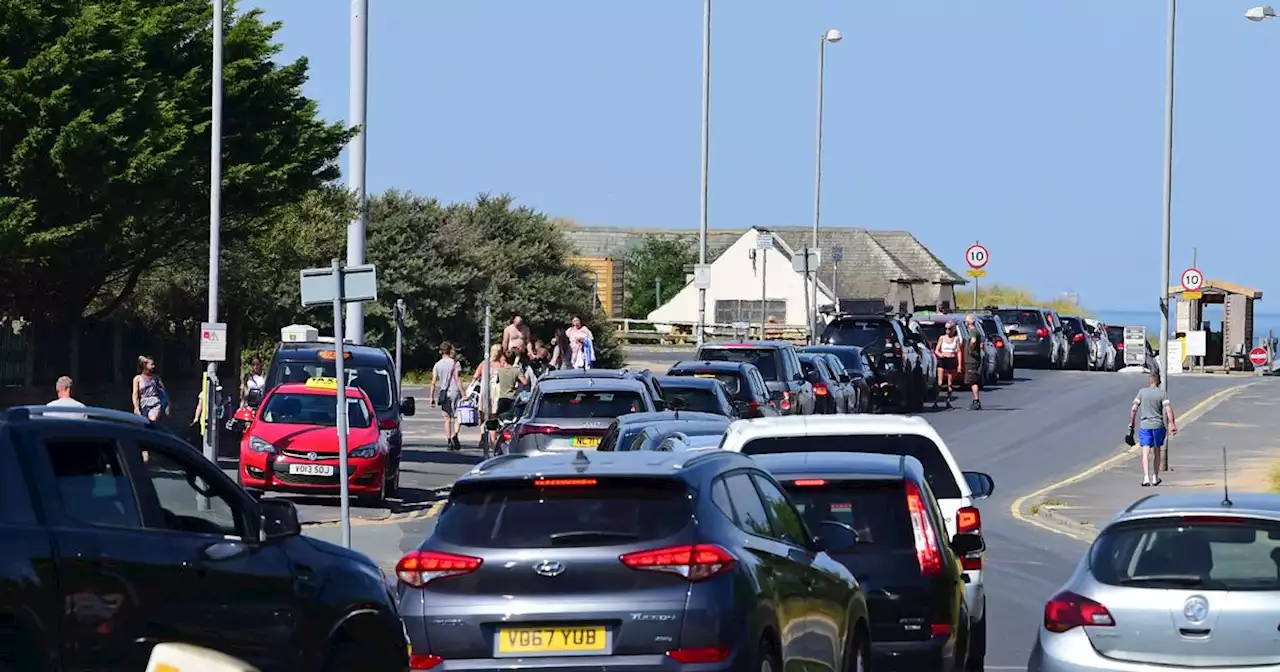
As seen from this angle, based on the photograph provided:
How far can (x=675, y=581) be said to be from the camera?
929 cm

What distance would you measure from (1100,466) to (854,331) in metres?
10.7

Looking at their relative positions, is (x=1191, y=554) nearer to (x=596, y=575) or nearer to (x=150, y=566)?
(x=596, y=575)

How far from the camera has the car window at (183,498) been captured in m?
9.26

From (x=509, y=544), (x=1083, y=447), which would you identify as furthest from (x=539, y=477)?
(x=1083, y=447)

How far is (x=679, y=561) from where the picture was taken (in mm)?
9289

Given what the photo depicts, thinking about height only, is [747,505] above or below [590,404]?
above

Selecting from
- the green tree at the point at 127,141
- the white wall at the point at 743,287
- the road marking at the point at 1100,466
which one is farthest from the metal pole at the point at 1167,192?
the white wall at the point at 743,287

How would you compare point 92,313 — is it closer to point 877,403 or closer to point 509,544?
point 877,403

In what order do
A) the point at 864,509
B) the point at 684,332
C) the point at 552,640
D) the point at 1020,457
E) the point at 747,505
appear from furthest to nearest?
the point at 684,332, the point at 1020,457, the point at 864,509, the point at 747,505, the point at 552,640

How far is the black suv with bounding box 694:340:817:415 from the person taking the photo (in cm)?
3466

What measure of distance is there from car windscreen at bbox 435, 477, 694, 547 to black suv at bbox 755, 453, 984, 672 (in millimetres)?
2670

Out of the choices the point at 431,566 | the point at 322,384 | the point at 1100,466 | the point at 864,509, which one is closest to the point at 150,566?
the point at 431,566

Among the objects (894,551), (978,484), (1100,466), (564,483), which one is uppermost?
(564,483)

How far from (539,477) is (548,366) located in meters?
31.6
